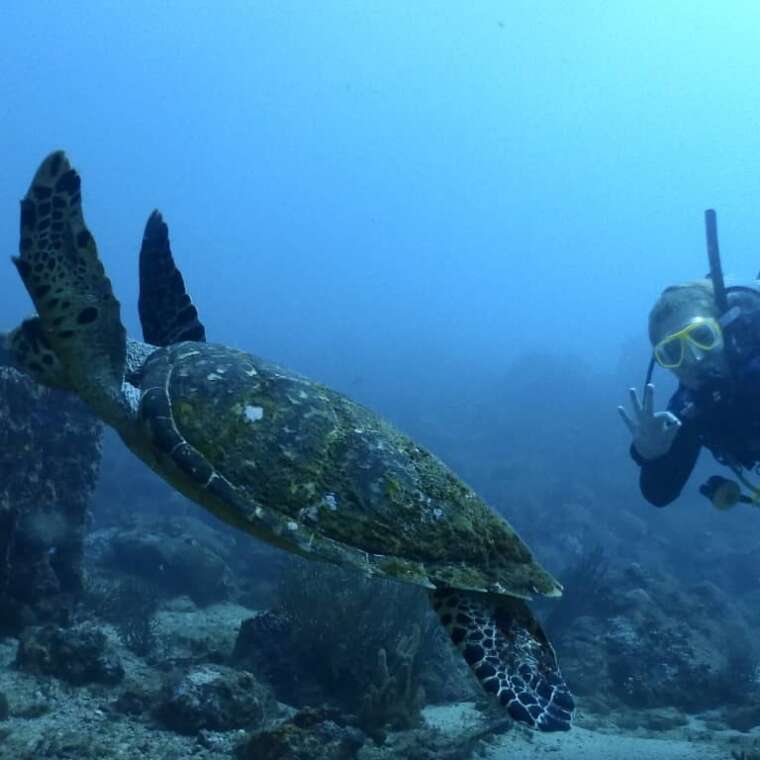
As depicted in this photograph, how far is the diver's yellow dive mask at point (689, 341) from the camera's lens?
6621mm

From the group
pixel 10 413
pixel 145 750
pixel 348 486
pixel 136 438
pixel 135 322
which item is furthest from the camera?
pixel 135 322

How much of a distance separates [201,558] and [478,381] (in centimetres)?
4193

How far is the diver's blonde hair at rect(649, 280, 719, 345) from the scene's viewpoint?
703 cm

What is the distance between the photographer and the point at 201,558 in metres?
10.6

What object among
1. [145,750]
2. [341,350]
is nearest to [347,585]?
[145,750]

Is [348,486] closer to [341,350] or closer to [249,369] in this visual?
[249,369]

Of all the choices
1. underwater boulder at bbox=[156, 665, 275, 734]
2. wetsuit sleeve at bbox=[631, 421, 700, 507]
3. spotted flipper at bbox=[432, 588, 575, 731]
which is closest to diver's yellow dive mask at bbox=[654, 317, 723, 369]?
wetsuit sleeve at bbox=[631, 421, 700, 507]

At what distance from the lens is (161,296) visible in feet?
17.1

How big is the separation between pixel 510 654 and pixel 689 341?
4.34m

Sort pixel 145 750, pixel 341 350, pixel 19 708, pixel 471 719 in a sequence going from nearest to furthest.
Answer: pixel 145 750, pixel 19 708, pixel 471 719, pixel 341 350

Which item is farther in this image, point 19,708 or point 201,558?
point 201,558

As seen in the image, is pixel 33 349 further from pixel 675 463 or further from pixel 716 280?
pixel 716 280

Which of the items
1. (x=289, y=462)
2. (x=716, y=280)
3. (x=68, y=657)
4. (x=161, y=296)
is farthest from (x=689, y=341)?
(x=68, y=657)

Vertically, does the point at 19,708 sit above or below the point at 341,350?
below
